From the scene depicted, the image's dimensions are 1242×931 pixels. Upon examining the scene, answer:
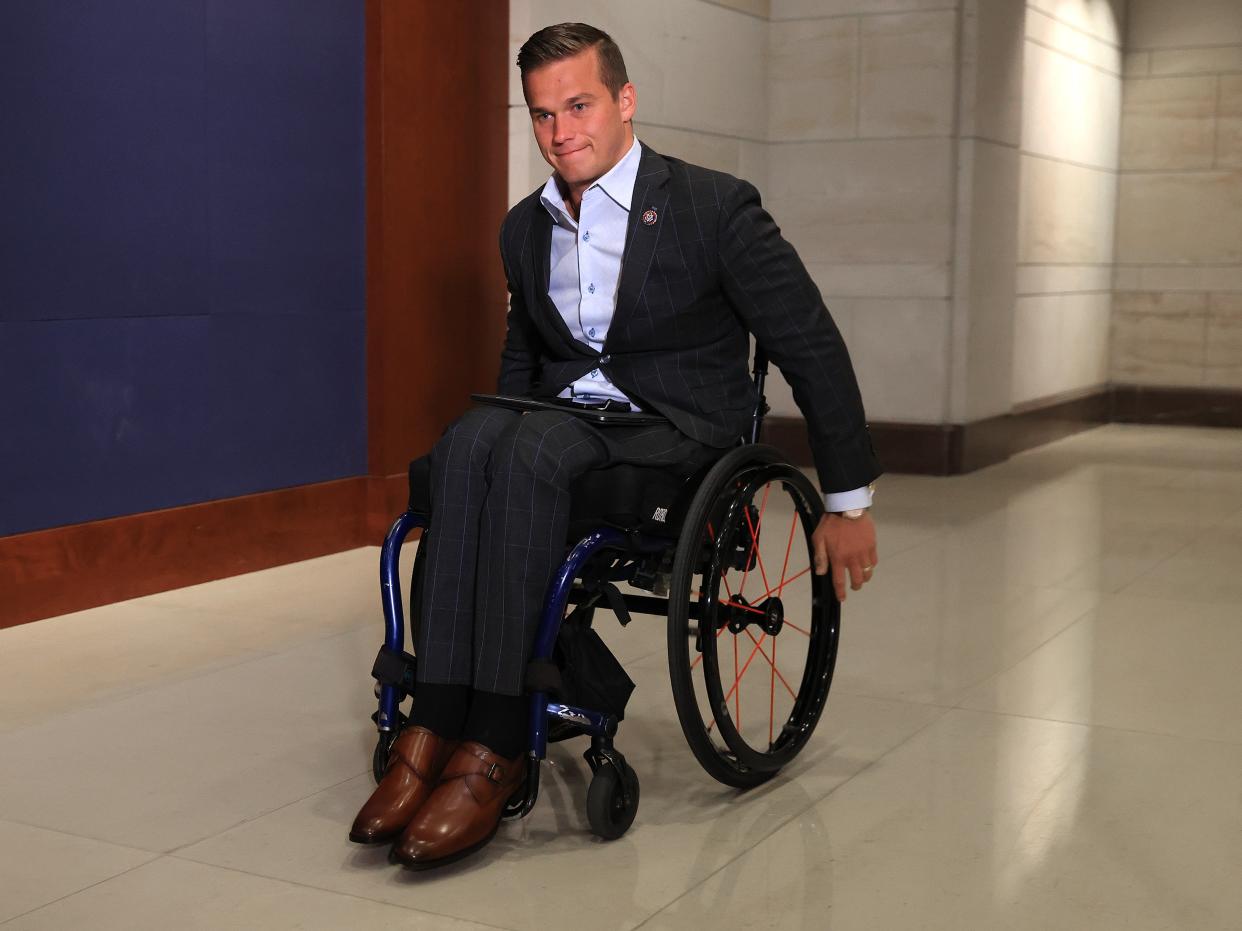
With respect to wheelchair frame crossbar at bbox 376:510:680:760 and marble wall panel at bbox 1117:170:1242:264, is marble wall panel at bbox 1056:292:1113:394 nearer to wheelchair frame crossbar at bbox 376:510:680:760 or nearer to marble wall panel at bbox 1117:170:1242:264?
marble wall panel at bbox 1117:170:1242:264

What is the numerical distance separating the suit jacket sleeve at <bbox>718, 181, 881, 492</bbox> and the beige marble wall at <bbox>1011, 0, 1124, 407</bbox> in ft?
16.0

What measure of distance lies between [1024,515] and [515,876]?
12.0 feet

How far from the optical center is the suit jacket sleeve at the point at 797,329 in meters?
2.48

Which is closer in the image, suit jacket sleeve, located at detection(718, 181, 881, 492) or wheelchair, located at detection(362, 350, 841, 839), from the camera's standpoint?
wheelchair, located at detection(362, 350, 841, 839)

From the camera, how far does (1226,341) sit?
8734 millimetres

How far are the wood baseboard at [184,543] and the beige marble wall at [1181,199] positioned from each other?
5.49 m

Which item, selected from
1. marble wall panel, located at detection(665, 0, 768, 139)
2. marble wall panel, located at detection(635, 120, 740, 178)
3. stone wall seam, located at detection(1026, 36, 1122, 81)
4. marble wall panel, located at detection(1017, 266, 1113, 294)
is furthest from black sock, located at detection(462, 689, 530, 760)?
stone wall seam, located at detection(1026, 36, 1122, 81)

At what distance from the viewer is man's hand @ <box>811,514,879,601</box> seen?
2.52 metres

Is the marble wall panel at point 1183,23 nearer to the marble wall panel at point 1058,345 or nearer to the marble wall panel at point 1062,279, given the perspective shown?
the marble wall panel at point 1062,279

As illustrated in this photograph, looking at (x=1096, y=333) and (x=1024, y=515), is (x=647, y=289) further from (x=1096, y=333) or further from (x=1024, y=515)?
(x=1096, y=333)

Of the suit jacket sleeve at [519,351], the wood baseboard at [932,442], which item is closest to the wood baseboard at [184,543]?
the suit jacket sleeve at [519,351]

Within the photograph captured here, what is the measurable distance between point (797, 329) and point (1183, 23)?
7.27 metres

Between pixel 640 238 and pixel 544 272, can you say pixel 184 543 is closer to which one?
pixel 544 272

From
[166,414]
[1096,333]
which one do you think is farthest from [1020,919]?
[1096,333]
